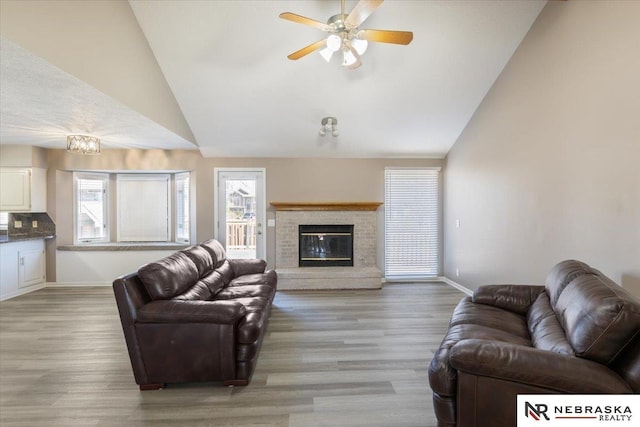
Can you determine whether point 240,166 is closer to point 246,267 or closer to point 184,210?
point 184,210

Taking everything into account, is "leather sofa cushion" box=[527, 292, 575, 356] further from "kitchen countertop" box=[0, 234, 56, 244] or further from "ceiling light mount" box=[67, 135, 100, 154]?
"kitchen countertop" box=[0, 234, 56, 244]

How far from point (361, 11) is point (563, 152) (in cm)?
240

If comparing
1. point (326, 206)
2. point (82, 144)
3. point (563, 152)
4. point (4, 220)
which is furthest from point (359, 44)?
point (4, 220)

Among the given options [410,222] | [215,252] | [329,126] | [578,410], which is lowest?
[578,410]

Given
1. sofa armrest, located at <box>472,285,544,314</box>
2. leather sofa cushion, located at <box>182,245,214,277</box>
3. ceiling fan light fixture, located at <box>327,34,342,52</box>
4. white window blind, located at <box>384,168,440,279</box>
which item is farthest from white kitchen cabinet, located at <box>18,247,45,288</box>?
sofa armrest, located at <box>472,285,544,314</box>

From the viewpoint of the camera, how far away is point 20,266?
16.8ft

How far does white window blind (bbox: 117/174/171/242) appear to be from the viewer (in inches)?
246

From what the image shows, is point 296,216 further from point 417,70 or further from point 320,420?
point 320,420

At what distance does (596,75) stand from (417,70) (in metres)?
1.83

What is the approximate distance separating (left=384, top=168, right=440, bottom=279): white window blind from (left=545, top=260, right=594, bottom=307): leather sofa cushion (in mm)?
3456

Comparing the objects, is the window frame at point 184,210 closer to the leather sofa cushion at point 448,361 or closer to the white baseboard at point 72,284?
the white baseboard at point 72,284

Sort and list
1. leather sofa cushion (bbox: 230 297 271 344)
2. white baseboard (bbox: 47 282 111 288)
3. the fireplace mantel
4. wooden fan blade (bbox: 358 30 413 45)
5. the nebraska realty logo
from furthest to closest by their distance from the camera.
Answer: the fireplace mantel
white baseboard (bbox: 47 282 111 288)
wooden fan blade (bbox: 358 30 413 45)
leather sofa cushion (bbox: 230 297 271 344)
the nebraska realty logo

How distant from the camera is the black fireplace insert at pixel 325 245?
232 inches

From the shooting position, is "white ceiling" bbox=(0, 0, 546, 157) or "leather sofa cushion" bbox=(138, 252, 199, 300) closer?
"leather sofa cushion" bbox=(138, 252, 199, 300)
